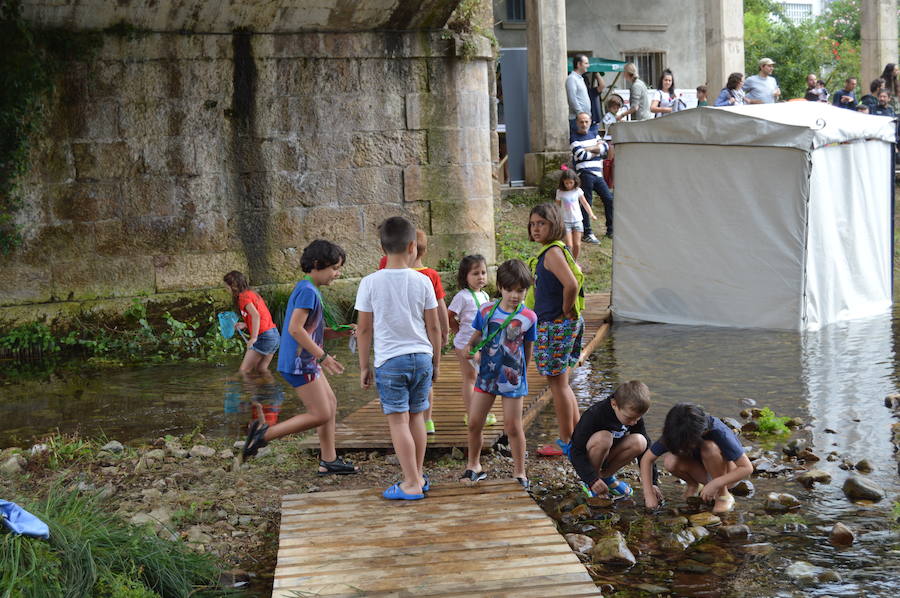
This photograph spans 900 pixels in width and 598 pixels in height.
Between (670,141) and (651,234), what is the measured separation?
1.02 metres

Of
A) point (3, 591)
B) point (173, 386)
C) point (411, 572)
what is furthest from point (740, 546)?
point (173, 386)

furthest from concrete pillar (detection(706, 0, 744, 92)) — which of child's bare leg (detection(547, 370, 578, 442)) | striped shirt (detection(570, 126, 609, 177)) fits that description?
child's bare leg (detection(547, 370, 578, 442))

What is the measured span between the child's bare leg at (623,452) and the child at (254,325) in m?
4.05

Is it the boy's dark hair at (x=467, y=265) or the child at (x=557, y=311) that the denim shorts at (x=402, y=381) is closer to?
the child at (x=557, y=311)

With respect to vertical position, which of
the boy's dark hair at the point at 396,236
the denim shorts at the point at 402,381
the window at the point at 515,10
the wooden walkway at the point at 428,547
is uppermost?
the window at the point at 515,10

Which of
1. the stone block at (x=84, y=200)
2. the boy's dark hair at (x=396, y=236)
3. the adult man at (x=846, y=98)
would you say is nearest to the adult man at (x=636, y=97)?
the adult man at (x=846, y=98)

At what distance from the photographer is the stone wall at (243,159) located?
10336 millimetres

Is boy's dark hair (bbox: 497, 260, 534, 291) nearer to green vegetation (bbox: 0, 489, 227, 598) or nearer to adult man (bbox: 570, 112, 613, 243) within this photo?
green vegetation (bbox: 0, 489, 227, 598)

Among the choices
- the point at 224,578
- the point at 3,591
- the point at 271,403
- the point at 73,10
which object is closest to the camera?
the point at 3,591

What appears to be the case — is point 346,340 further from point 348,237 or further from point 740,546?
point 740,546

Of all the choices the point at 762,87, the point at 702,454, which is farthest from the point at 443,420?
the point at 762,87

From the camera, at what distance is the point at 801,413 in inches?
289

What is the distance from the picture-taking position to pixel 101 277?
10.5 metres

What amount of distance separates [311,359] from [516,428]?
1219mm
